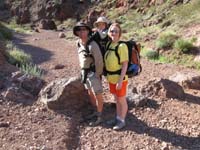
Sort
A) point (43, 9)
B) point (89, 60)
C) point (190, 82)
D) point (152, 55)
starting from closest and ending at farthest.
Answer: point (89, 60), point (190, 82), point (152, 55), point (43, 9)

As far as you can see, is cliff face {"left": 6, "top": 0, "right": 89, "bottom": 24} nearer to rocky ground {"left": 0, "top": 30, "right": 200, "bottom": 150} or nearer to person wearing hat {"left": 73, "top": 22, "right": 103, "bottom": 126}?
rocky ground {"left": 0, "top": 30, "right": 200, "bottom": 150}

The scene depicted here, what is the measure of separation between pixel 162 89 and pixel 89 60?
2280 millimetres

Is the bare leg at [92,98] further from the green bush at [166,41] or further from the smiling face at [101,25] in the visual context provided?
the green bush at [166,41]

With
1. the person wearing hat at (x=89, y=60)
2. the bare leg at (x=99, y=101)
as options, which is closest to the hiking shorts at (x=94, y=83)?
the person wearing hat at (x=89, y=60)

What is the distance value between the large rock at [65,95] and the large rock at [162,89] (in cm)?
143

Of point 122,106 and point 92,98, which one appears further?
point 92,98

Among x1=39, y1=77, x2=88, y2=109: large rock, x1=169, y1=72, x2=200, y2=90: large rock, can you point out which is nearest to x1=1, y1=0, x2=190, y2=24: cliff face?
x1=169, y1=72, x2=200, y2=90: large rock

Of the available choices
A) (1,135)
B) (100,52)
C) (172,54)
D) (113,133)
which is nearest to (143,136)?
(113,133)

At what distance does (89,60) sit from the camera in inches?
247

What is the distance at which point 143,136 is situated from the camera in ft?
21.3

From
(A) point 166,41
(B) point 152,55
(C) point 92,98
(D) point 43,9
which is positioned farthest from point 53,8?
(C) point 92,98

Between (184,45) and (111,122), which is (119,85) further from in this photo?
(184,45)

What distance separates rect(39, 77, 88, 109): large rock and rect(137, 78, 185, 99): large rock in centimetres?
143

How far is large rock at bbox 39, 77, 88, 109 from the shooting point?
7027 millimetres
